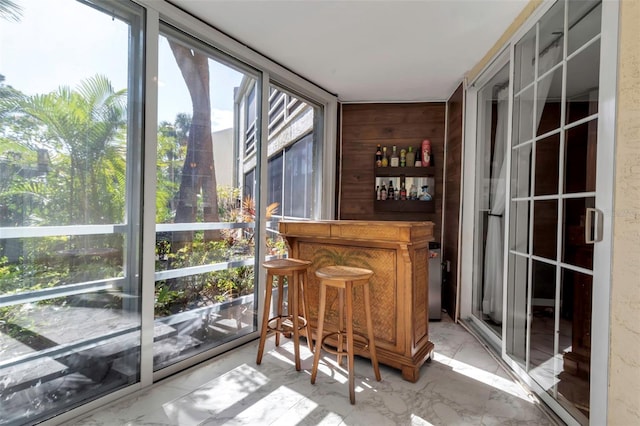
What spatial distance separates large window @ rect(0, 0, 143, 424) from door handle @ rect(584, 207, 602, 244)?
2441 mm

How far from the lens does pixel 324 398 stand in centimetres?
209

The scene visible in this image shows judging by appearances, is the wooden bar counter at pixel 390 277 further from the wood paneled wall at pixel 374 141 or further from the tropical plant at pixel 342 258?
the wood paneled wall at pixel 374 141

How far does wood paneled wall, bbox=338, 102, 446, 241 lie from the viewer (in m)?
4.03

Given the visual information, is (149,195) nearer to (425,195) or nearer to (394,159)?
(394,159)

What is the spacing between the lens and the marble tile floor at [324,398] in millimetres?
1889

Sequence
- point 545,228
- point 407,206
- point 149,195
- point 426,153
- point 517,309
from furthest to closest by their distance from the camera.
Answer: point 407,206 < point 426,153 < point 517,309 < point 149,195 < point 545,228

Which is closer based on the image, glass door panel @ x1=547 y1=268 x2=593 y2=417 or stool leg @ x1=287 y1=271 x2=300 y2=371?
glass door panel @ x1=547 y1=268 x2=593 y2=417

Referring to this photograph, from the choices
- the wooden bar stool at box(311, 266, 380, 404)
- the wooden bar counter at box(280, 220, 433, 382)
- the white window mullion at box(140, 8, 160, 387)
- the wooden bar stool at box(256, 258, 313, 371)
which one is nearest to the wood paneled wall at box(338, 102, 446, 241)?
the wooden bar counter at box(280, 220, 433, 382)

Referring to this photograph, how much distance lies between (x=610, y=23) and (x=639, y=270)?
3.39 ft

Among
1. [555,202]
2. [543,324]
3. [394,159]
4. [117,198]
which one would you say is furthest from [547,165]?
[117,198]

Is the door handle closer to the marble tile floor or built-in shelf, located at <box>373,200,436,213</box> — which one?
the marble tile floor

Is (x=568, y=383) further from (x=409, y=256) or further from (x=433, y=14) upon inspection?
(x=433, y=14)

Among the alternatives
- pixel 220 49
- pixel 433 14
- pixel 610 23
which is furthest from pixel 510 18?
pixel 220 49

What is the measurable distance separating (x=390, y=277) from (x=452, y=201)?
1644mm
